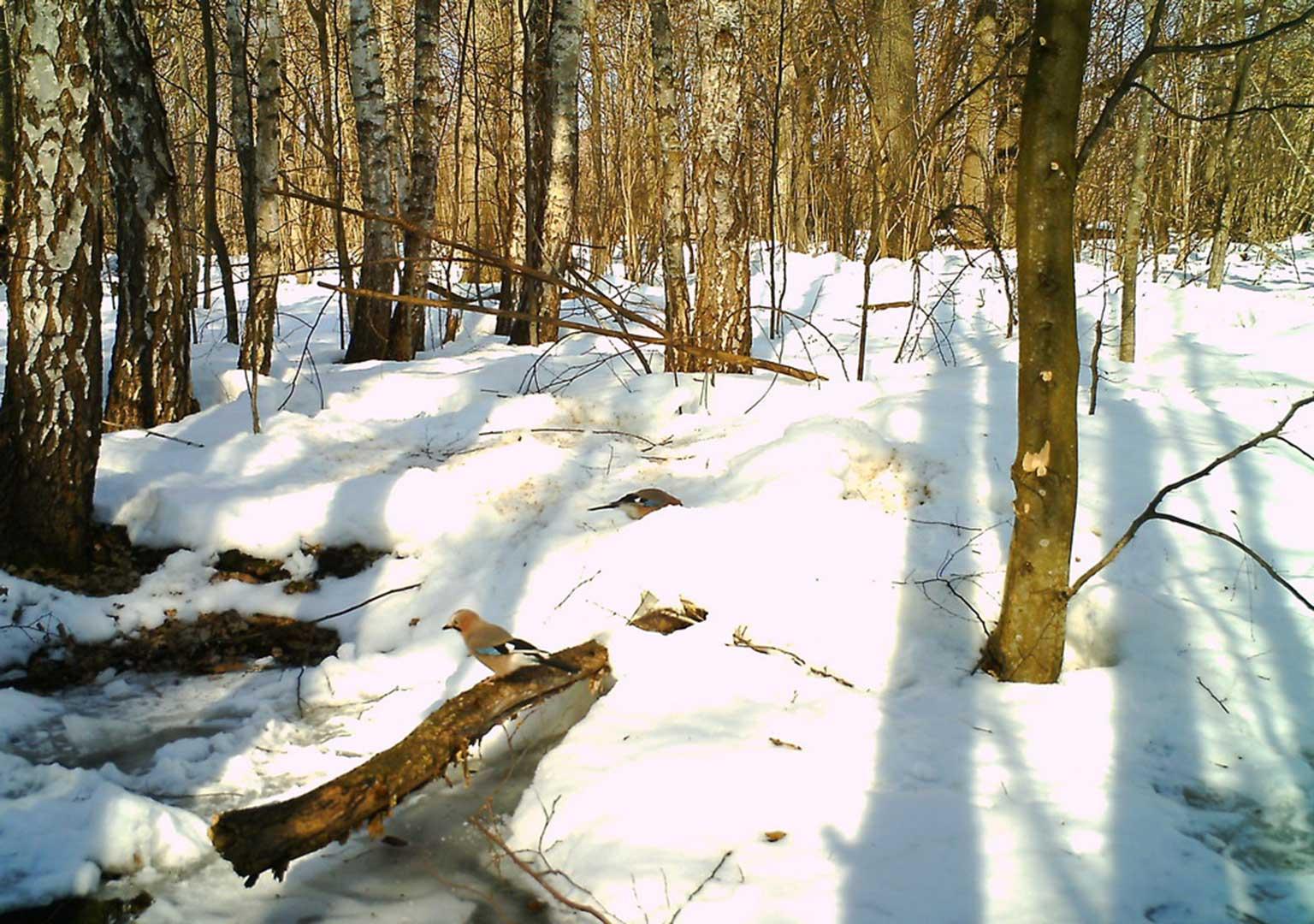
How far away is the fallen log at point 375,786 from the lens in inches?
80.5

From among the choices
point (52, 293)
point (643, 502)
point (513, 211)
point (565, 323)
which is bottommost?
point (643, 502)

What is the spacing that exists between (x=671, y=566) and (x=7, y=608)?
2.72 metres

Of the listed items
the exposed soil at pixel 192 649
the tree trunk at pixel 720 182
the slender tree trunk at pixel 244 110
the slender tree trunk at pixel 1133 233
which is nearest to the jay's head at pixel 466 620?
the exposed soil at pixel 192 649

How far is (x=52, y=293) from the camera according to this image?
3.65 m

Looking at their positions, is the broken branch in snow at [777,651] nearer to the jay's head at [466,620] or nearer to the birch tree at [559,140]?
the jay's head at [466,620]

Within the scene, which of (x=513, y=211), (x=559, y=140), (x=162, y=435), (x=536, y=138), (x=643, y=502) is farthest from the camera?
(x=536, y=138)

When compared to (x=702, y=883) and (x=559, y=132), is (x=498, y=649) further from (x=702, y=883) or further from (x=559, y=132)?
(x=559, y=132)

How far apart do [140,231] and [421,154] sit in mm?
3163

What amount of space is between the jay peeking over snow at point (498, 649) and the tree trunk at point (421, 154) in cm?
518

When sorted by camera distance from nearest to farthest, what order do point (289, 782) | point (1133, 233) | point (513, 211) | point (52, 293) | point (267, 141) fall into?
1. point (289, 782)
2. point (52, 293)
3. point (1133, 233)
4. point (267, 141)
5. point (513, 211)

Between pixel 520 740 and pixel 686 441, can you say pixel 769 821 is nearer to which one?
pixel 520 740

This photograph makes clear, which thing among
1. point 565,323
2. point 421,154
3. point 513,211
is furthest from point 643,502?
point 513,211

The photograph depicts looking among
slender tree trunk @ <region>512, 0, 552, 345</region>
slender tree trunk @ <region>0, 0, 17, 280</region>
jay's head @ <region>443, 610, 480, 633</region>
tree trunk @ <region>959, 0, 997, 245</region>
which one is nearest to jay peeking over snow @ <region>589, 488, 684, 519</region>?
jay's head @ <region>443, 610, 480, 633</region>

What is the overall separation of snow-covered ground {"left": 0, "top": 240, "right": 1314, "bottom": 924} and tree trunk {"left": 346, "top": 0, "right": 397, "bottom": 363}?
2.47 meters
